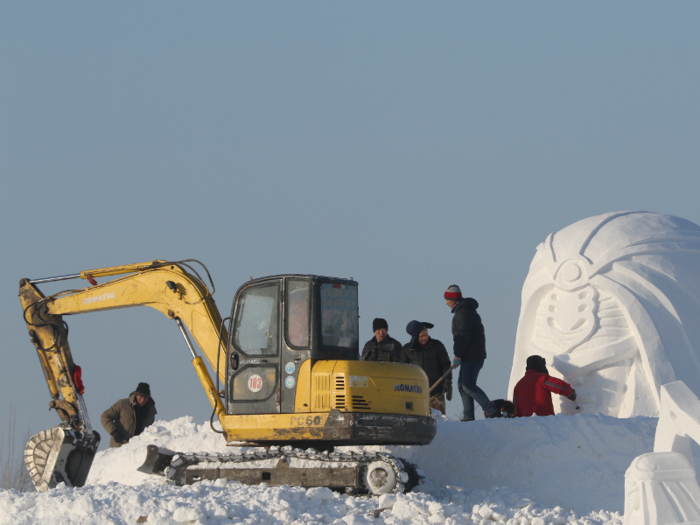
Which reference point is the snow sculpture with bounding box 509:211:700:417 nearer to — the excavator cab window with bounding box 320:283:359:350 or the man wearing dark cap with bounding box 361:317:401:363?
the man wearing dark cap with bounding box 361:317:401:363

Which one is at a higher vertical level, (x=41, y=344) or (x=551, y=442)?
(x=41, y=344)

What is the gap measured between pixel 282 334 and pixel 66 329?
3798 millimetres

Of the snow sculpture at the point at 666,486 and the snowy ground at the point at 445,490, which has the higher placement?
the snow sculpture at the point at 666,486

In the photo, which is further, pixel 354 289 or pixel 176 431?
pixel 176 431

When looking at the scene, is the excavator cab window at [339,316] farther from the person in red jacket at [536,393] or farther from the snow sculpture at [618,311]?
the snow sculpture at [618,311]

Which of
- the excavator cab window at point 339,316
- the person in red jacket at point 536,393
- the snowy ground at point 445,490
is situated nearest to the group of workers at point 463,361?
the person in red jacket at point 536,393

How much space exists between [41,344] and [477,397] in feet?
18.5

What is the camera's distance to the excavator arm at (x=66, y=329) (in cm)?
1045

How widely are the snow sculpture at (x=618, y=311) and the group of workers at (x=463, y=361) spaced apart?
1713 mm

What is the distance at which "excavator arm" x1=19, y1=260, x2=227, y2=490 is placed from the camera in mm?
10445

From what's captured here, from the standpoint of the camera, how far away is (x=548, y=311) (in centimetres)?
1548

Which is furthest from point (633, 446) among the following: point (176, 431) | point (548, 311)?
point (176, 431)

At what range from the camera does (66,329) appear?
11.7 m

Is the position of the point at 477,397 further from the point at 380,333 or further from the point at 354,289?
the point at 354,289
